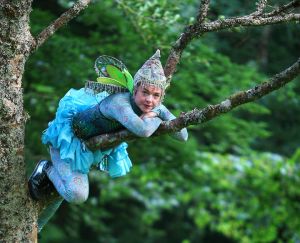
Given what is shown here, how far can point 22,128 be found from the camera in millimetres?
3076

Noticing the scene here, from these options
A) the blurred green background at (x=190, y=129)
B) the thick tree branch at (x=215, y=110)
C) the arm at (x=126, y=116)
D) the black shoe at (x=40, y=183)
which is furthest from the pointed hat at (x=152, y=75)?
the blurred green background at (x=190, y=129)

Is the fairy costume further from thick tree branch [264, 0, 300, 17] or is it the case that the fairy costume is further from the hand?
thick tree branch [264, 0, 300, 17]

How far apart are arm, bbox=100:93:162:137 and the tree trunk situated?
1.26ft

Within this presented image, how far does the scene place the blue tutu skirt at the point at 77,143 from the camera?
3141 millimetres

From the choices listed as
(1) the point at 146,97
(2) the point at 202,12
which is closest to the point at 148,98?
(1) the point at 146,97

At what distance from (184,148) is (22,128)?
3.72 meters

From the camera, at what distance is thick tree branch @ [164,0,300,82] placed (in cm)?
305

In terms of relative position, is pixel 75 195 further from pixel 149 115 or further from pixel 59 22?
pixel 59 22

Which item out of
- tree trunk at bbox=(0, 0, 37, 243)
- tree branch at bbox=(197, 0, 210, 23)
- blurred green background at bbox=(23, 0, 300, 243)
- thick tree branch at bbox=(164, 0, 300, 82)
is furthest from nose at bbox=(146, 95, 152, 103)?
blurred green background at bbox=(23, 0, 300, 243)

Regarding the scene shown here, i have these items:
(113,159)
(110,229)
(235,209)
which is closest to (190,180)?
(235,209)

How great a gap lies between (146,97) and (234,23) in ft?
1.71

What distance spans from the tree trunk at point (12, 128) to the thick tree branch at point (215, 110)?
37 centimetres

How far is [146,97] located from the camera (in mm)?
3061

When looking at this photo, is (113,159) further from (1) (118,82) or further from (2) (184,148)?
(2) (184,148)
